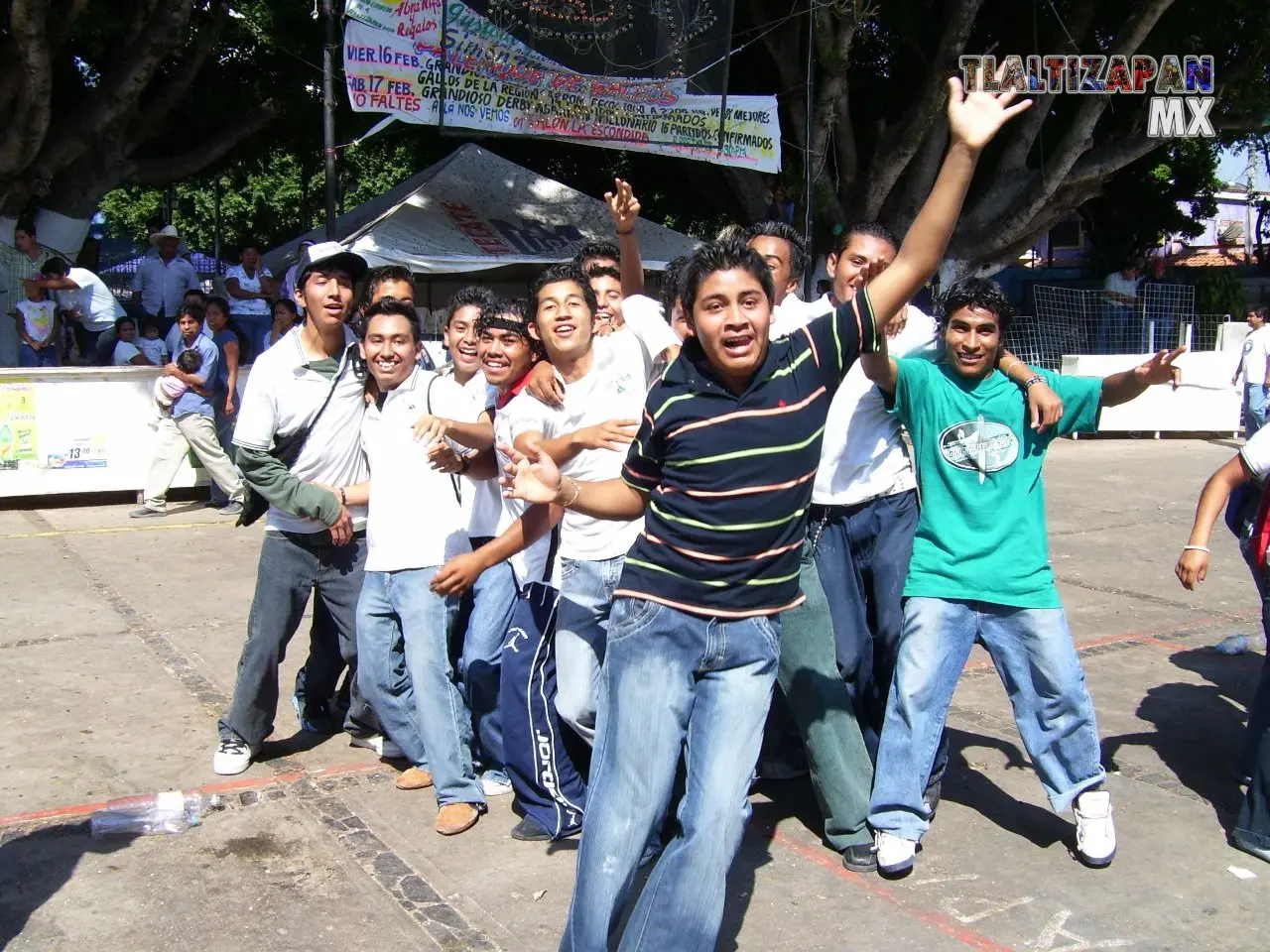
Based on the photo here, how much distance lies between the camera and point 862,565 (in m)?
4.35

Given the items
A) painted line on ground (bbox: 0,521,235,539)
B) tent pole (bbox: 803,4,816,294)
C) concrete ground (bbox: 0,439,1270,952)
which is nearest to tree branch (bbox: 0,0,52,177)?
painted line on ground (bbox: 0,521,235,539)

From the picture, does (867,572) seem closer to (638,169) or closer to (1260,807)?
(1260,807)

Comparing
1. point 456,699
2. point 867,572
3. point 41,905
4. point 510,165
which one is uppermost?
point 510,165

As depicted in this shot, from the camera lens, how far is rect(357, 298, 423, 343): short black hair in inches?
177

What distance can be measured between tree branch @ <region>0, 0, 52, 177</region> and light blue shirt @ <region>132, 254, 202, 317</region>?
74.6 inches

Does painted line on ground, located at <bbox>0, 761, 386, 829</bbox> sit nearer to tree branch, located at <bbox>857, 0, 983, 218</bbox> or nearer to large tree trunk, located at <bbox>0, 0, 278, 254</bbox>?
large tree trunk, located at <bbox>0, 0, 278, 254</bbox>

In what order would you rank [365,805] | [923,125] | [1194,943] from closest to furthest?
[1194,943] < [365,805] < [923,125]

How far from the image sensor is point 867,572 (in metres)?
4.36

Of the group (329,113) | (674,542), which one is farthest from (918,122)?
(674,542)

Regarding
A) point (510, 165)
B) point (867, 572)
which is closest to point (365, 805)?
point (867, 572)

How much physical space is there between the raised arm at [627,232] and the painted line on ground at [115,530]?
601cm

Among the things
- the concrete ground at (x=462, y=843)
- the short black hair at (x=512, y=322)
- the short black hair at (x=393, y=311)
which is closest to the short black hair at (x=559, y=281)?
the short black hair at (x=512, y=322)

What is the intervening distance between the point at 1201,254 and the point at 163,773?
35.2 meters

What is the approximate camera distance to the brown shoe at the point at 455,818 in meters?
4.21
